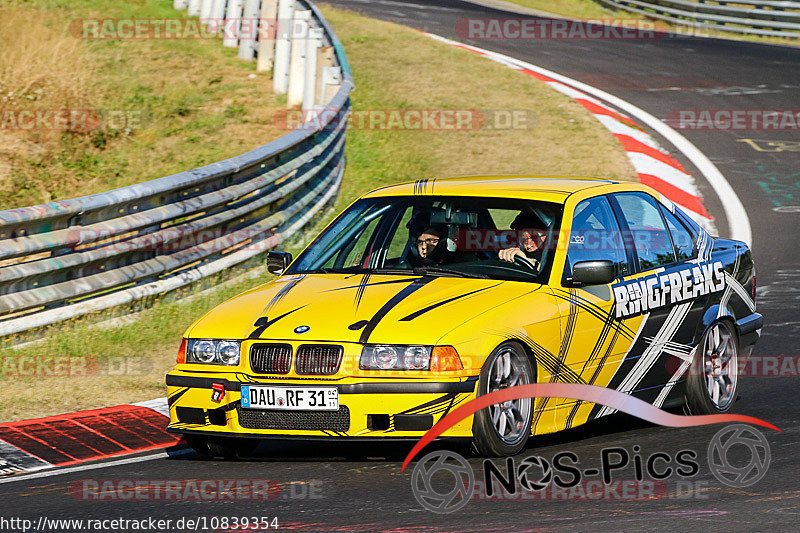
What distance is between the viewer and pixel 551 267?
731 cm

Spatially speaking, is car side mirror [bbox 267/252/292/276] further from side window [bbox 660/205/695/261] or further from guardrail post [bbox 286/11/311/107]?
guardrail post [bbox 286/11/311/107]

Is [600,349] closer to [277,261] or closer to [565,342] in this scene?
[565,342]

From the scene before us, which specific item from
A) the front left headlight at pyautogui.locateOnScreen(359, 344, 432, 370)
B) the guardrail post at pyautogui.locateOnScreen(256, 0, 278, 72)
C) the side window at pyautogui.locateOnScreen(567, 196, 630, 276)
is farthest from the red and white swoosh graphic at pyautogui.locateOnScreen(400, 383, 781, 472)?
the guardrail post at pyautogui.locateOnScreen(256, 0, 278, 72)

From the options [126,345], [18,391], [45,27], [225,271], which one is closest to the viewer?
[18,391]

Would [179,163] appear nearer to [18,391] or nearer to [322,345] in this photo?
[18,391]

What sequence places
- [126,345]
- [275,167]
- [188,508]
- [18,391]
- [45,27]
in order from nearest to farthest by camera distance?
[188,508], [18,391], [126,345], [275,167], [45,27]

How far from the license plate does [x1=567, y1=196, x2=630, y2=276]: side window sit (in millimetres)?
1837

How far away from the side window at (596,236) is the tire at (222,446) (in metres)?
2.21

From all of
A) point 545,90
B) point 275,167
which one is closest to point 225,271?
point 275,167

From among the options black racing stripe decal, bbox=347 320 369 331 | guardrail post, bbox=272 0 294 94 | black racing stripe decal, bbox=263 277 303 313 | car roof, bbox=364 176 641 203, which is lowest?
black racing stripe decal, bbox=347 320 369 331

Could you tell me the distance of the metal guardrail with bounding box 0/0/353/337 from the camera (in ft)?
31.3

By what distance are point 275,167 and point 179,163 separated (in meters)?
3.45

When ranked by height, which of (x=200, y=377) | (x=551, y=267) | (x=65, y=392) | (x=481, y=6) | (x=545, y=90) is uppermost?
(x=481, y=6)

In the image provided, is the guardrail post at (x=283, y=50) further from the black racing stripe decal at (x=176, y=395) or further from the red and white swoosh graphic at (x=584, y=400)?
the black racing stripe decal at (x=176, y=395)
